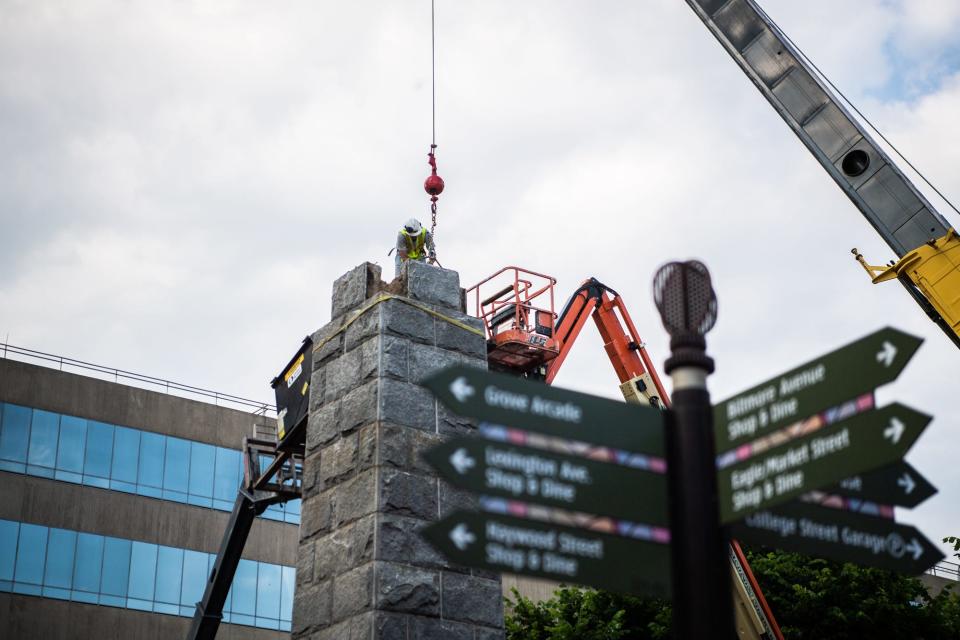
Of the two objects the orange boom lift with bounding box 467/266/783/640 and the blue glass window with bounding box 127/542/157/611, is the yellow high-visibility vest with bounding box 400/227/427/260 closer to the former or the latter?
the orange boom lift with bounding box 467/266/783/640

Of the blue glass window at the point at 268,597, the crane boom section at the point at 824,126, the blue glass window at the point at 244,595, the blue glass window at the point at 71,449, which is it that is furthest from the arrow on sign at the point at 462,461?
the blue glass window at the point at 268,597

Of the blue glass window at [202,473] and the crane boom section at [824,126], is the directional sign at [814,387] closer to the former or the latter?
the crane boom section at [824,126]

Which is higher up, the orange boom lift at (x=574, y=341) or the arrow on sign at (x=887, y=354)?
the orange boom lift at (x=574, y=341)

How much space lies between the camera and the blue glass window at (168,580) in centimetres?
4131

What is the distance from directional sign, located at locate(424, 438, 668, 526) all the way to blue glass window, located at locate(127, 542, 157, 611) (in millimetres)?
38645

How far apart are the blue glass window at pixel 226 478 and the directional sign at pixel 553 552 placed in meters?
40.1

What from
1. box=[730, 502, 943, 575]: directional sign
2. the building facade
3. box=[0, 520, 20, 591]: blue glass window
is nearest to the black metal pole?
box=[730, 502, 943, 575]: directional sign

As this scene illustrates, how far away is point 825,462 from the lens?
473cm

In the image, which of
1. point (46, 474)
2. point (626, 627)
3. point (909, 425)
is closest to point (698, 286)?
point (909, 425)

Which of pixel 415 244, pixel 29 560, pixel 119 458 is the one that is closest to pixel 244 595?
pixel 119 458

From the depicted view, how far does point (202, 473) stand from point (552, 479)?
40300 millimetres

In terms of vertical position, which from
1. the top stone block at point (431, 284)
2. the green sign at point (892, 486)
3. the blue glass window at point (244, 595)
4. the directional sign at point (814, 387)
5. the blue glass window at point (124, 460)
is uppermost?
the blue glass window at point (124, 460)

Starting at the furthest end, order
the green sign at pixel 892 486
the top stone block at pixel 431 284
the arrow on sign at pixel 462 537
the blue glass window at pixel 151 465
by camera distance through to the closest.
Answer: the blue glass window at pixel 151 465
the top stone block at pixel 431 284
the green sign at pixel 892 486
the arrow on sign at pixel 462 537

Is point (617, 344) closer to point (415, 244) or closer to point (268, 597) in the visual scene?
Answer: point (415, 244)
